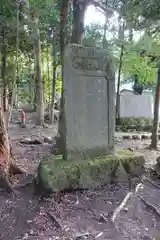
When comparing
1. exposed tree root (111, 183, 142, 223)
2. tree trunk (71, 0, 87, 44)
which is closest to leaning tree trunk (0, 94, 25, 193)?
exposed tree root (111, 183, 142, 223)

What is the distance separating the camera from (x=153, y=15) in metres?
5.45

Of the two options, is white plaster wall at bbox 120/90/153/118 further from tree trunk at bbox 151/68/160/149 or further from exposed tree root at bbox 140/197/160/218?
exposed tree root at bbox 140/197/160/218

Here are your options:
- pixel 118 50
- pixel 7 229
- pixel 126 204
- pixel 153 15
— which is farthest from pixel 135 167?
pixel 118 50

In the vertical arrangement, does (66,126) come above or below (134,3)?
below

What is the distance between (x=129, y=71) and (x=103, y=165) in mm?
9998

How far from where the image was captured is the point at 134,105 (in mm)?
13695

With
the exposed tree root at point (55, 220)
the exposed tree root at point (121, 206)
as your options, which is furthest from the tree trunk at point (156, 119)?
→ the exposed tree root at point (55, 220)

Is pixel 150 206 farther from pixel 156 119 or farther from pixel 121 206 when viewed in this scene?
pixel 156 119

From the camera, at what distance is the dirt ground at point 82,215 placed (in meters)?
2.98

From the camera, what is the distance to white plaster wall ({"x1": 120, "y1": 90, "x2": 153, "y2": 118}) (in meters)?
13.5

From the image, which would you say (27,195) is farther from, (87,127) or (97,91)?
(97,91)

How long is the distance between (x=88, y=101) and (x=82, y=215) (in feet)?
5.67

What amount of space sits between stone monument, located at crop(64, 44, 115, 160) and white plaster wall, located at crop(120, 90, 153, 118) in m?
8.96

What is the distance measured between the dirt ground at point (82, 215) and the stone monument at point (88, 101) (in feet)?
2.23
